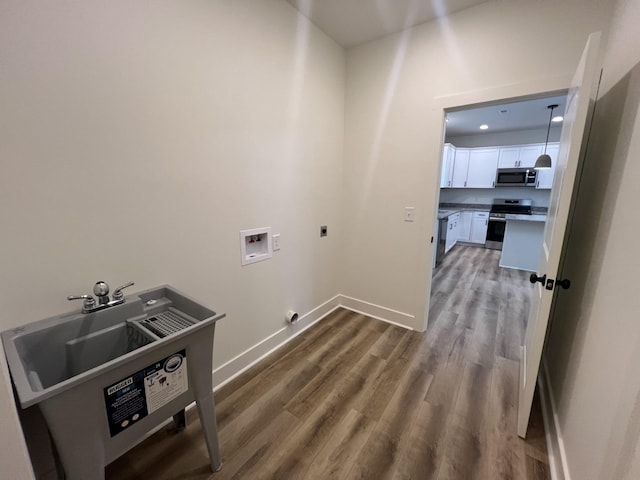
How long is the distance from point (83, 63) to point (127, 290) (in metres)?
1.02

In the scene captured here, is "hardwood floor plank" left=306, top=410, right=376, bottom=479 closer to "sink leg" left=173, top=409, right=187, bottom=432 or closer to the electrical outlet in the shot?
"sink leg" left=173, top=409, right=187, bottom=432

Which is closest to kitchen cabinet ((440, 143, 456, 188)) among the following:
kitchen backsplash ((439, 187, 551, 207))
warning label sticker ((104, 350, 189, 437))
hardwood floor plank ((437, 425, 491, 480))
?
kitchen backsplash ((439, 187, 551, 207))

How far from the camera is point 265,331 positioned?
2148mm

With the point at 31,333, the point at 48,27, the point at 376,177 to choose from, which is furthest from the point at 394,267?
the point at 48,27

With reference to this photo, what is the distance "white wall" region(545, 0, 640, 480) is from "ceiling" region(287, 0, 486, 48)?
1047 millimetres

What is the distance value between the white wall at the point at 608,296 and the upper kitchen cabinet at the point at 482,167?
16.3ft

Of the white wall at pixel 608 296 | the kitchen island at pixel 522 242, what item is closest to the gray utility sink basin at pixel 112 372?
the white wall at pixel 608 296

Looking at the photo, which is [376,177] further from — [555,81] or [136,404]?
[136,404]

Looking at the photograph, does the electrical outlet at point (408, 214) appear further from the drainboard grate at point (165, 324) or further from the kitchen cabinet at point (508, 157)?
the kitchen cabinet at point (508, 157)

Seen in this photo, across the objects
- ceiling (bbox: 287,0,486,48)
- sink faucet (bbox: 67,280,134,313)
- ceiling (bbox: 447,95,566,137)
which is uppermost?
ceiling (bbox: 447,95,566,137)

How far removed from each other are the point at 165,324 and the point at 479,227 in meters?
6.92

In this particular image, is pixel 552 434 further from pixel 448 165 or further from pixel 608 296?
pixel 448 165

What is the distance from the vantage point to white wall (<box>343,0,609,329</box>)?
172cm

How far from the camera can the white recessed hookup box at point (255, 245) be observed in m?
1.87
